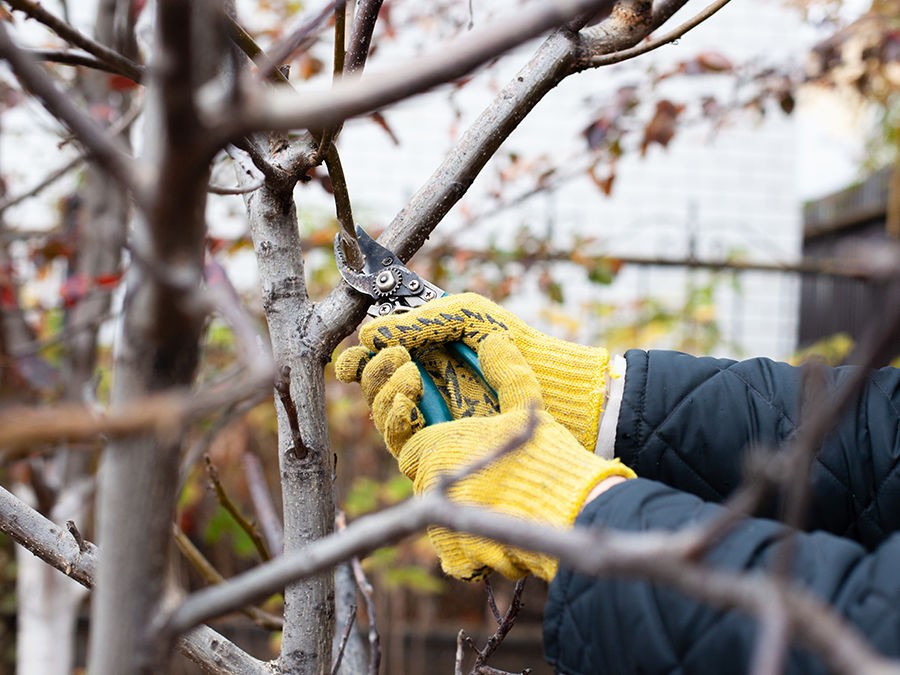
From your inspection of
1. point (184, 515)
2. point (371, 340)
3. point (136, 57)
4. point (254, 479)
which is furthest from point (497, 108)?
point (184, 515)

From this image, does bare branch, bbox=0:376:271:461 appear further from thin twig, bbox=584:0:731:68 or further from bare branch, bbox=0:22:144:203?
thin twig, bbox=584:0:731:68

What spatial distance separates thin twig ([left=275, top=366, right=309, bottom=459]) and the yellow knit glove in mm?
195

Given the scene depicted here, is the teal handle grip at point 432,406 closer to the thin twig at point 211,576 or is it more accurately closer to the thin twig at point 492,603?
the thin twig at point 492,603

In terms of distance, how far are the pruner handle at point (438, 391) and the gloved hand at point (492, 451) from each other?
27 millimetres

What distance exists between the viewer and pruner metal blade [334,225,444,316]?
42.8 inches

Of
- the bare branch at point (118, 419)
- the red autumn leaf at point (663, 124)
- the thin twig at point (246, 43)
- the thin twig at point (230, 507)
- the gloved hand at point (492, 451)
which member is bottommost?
the thin twig at point (230, 507)

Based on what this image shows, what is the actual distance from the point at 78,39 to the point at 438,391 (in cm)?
69

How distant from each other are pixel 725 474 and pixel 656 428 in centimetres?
11

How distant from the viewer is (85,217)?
2.64 meters

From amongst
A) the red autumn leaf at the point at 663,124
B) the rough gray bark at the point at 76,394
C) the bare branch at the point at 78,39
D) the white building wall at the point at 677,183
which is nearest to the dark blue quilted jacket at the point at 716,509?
the bare branch at the point at 78,39

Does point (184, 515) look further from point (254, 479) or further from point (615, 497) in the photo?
point (615, 497)

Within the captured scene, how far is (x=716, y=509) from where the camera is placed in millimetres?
792

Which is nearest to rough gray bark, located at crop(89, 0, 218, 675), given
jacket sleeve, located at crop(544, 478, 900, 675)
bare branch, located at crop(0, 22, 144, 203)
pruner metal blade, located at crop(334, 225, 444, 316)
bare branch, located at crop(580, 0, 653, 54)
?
bare branch, located at crop(0, 22, 144, 203)

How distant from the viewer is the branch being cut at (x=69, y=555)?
3.07 feet
